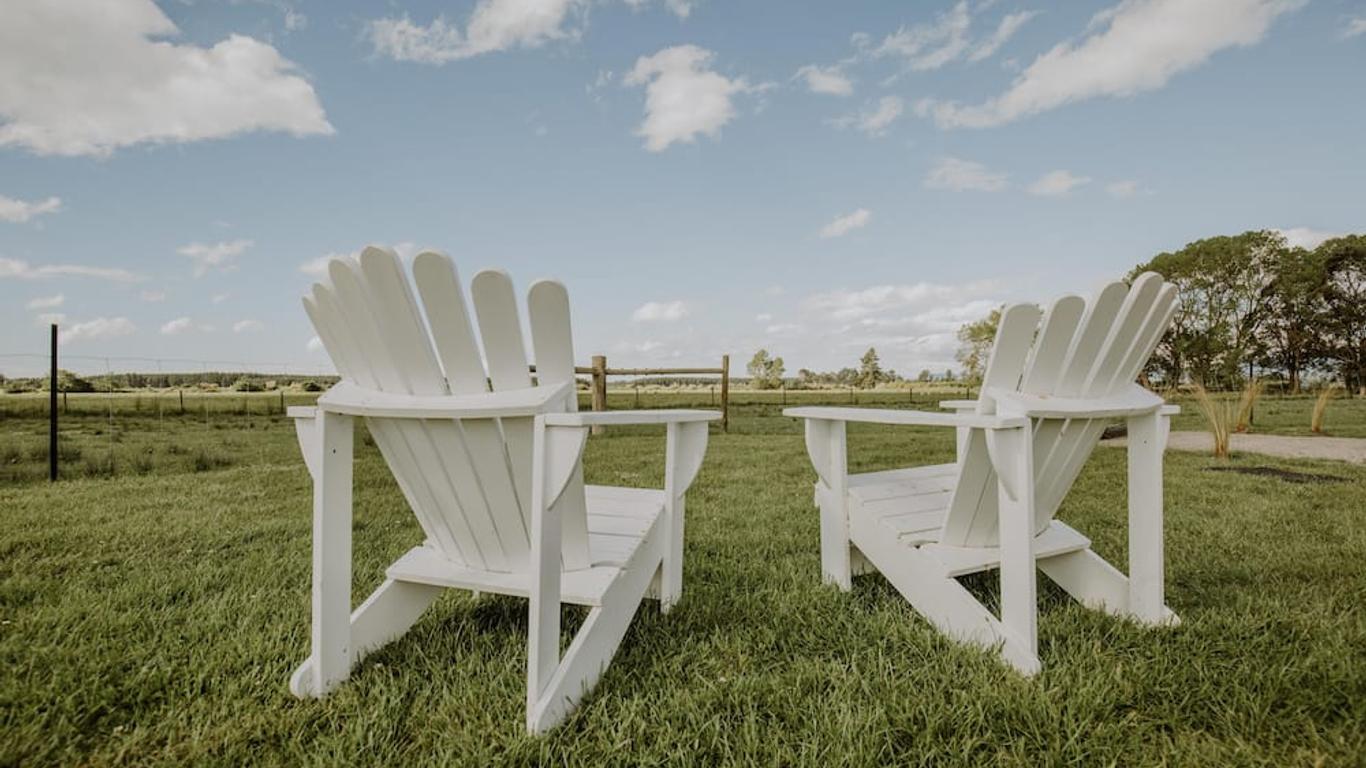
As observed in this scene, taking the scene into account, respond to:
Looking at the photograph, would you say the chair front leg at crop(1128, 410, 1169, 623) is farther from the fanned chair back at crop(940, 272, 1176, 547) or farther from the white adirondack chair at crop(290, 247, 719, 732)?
the white adirondack chair at crop(290, 247, 719, 732)

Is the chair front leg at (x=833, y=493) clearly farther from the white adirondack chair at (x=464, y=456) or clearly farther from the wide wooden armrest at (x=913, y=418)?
the white adirondack chair at (x=464, y=456)

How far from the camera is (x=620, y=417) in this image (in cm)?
146

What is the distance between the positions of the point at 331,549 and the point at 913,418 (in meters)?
1.78

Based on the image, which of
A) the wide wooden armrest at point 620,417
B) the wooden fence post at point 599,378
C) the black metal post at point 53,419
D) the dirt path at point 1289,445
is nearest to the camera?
the wide wooden armrest at point 620,417

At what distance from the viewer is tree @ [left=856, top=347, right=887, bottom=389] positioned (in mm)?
28422

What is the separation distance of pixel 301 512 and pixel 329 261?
3.35m

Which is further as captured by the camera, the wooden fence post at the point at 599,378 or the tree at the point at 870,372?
the tree at the point at 870,372

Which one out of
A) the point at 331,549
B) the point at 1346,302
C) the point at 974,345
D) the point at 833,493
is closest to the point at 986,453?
the point at 833,493

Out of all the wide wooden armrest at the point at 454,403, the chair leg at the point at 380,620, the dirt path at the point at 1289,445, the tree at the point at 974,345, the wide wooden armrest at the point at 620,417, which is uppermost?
the tree at the point at 974,345

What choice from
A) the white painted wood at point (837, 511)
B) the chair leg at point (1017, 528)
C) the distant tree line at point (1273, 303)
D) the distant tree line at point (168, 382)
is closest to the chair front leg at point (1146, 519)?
the chair leg at point (1017, 528)

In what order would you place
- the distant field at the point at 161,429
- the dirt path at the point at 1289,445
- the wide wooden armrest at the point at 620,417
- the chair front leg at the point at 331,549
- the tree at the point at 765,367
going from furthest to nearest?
1. the tree at the point at 765,367
2. the dirt path at the point at 1289,445
3. the distant field at the point at 161,429
4. the chair front leg at the point at 331,549
5. the wide wooden armrest at the point at 620,417

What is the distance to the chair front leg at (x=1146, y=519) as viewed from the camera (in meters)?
1.89

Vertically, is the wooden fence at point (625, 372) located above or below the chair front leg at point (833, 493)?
above

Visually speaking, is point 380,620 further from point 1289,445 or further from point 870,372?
point 870,372
